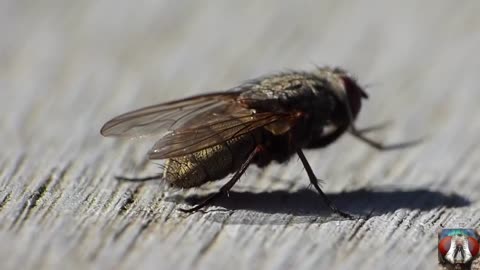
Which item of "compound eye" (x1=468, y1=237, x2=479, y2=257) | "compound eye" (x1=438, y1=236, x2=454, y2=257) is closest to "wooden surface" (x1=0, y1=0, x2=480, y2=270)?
"compound eye" (x1=438, y1=236, x2=454, y2=257)

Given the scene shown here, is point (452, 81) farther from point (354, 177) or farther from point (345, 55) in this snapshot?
point (354, 177)

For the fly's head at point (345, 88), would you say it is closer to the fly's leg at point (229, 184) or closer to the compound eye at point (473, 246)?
the fly's leg at point (229, 184)

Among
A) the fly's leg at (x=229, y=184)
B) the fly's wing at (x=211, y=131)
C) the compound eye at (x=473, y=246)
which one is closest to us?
the compound eye at (x=473, y=246)

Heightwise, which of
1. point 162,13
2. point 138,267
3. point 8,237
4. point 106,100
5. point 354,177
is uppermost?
point 162,13

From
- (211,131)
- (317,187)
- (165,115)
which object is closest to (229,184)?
(211,131)

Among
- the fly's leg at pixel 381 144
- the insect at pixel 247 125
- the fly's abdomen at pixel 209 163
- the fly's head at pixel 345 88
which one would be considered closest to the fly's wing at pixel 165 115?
the insect at pixel 247 125

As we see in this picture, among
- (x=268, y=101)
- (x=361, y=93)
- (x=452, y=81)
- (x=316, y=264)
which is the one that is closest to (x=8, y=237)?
(x=316, y=264)

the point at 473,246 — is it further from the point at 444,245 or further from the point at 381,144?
the point at 381,144

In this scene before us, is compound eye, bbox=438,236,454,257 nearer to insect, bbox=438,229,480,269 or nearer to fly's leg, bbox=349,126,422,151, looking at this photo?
insect, bbox=438,229,480,269
